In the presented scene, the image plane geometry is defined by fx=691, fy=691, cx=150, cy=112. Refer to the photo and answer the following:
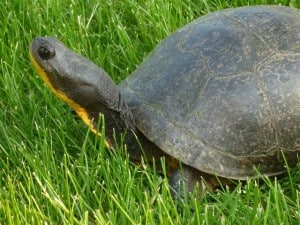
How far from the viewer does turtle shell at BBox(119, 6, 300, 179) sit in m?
2.79

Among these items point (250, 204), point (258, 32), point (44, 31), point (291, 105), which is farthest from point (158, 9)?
point (250, 204)

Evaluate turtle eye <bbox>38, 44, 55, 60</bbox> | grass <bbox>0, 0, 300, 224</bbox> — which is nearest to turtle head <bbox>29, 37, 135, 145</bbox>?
turtle eye <bbox>38, 44, 55, 60</bbox>

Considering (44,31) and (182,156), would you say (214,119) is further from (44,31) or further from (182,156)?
(44,31)

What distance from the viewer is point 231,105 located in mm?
2799

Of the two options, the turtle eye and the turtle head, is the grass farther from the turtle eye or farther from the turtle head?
the turtle eye

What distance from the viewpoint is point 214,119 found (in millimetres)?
2789

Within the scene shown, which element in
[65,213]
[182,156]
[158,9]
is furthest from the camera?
[158,9]

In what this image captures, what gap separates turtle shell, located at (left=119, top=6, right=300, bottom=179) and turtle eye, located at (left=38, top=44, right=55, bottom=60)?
42cm

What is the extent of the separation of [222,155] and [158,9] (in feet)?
4.59

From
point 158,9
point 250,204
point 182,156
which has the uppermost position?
point 158,9

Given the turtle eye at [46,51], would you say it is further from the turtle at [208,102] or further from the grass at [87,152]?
the grass at [87,152]

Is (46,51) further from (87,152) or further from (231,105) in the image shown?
(231,105)

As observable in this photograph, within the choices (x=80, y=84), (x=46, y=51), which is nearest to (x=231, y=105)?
(x=80, y=84)

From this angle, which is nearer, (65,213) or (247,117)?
(65,213)
